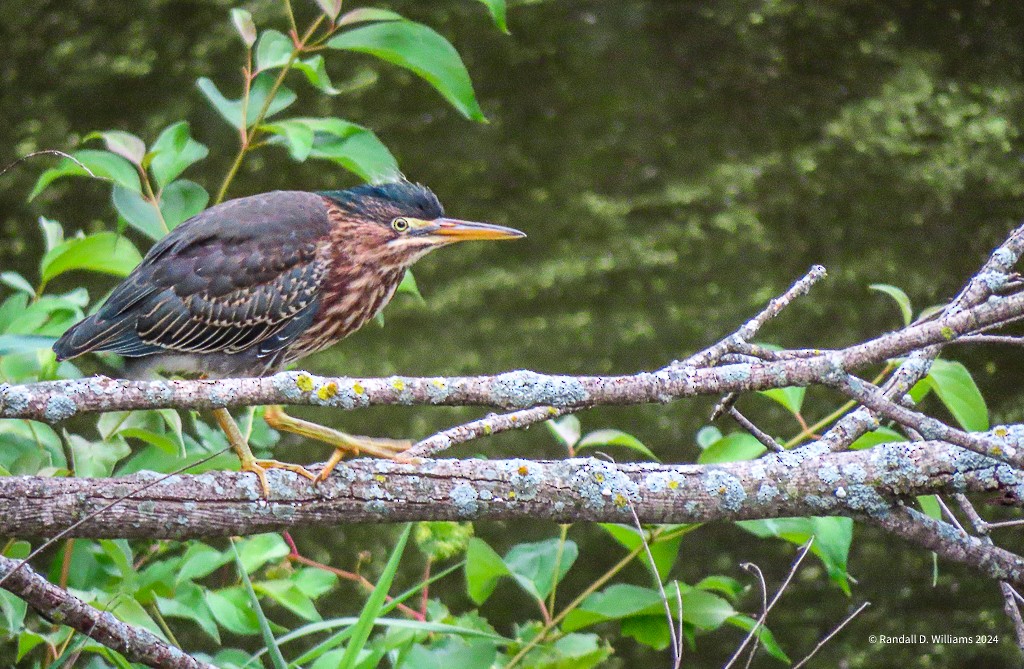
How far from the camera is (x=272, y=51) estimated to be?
7.31 ft

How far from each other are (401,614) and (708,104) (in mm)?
2699

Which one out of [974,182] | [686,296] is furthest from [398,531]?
[974,182]

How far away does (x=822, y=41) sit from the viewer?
444cm

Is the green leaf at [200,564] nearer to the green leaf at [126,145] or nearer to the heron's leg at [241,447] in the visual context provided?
the heron's leg at [241,447]

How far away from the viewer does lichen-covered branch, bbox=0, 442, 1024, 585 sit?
62.4 inches

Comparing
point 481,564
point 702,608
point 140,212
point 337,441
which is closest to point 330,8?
point 140,212

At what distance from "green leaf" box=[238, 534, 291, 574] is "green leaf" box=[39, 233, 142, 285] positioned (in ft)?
1.84

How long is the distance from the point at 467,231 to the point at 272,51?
1.87ft

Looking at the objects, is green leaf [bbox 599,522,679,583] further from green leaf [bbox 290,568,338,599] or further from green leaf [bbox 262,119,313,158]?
green leaf [bbox 262,119,313,158]

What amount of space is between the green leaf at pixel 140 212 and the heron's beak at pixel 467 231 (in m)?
0.63

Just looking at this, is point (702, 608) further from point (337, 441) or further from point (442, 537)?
point (337, 441)

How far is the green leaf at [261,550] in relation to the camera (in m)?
2.18

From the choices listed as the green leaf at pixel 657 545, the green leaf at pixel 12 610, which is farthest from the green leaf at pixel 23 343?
the green leaf at pixel 657 545

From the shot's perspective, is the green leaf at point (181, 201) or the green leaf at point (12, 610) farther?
the green leaf at point (181, 201)
